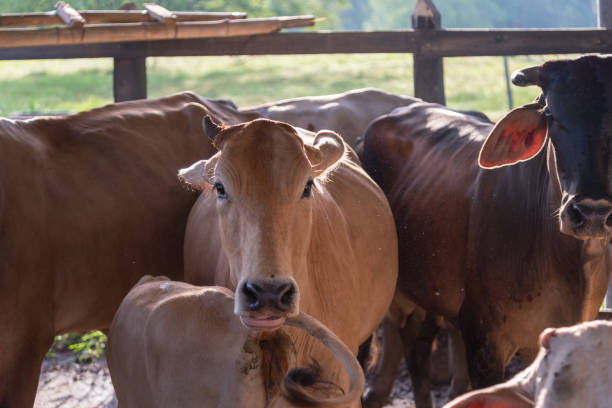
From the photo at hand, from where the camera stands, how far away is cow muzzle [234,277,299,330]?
279cm

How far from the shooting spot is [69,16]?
229 inches

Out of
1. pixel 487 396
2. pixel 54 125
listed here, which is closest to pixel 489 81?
pixel 54 125

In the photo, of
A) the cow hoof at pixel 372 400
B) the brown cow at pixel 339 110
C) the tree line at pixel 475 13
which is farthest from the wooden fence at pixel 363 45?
the tree line at pixel 475 13

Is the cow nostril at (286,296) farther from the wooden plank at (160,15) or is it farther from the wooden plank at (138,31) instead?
the wooden plank at (160,15)

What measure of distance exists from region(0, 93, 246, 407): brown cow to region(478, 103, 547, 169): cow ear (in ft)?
5.33

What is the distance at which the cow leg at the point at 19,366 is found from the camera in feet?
13.3

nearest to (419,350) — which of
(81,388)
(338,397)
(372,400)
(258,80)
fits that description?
(372,400)

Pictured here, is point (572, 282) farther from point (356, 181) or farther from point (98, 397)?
point (98, 397)

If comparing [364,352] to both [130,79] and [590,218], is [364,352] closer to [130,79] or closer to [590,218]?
[590,218]

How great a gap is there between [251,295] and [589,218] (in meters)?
1.59

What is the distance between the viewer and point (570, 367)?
1648 mm

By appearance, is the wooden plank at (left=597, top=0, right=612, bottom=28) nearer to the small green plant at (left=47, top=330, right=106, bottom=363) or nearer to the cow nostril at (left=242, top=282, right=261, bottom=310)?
the small green plant at (left=47, top=330, right=106, bottom=363)

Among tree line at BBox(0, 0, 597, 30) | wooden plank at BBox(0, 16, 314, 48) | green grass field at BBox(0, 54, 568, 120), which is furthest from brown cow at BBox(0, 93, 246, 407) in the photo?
tree line at BBox(0, 0, 597, 30)

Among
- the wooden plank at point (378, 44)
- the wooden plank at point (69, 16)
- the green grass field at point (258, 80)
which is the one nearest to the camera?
the wooden plank at point (69, 16)
